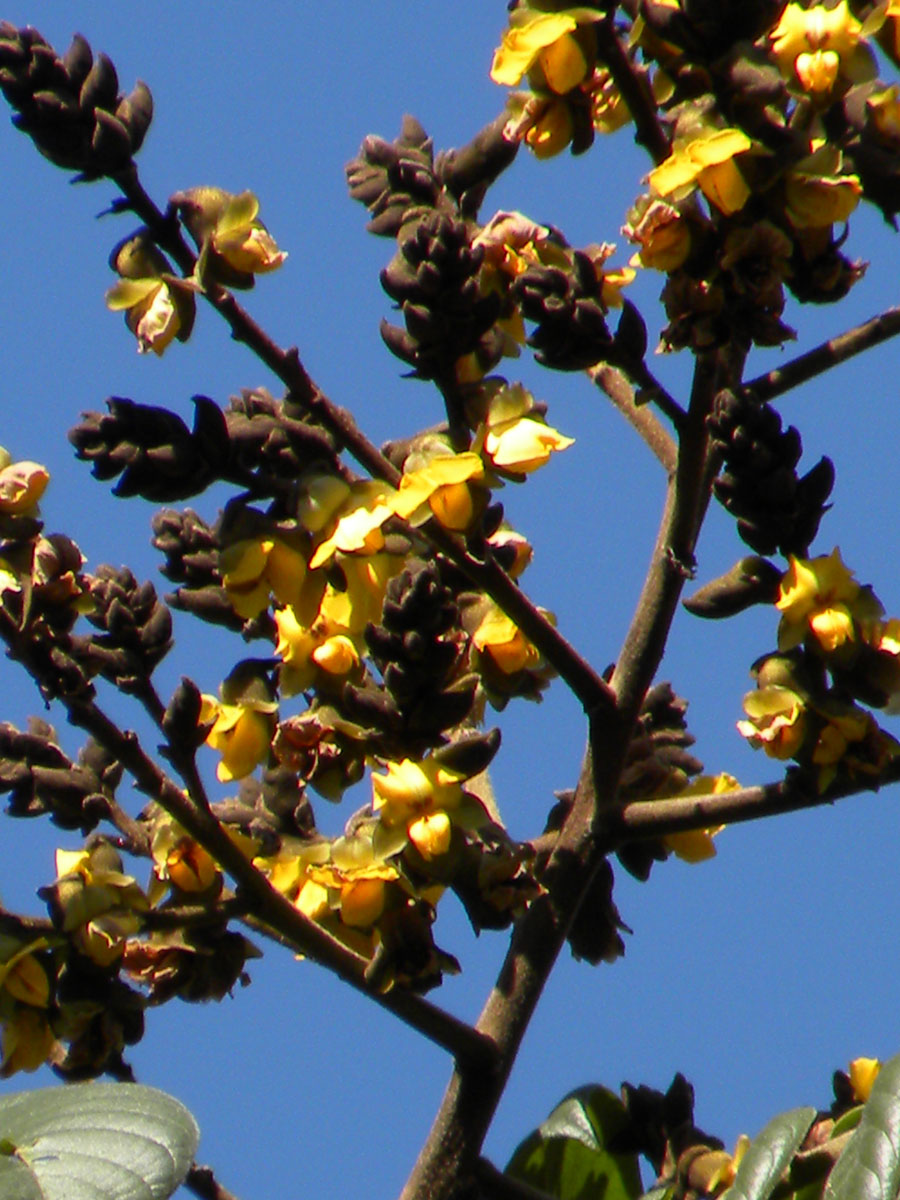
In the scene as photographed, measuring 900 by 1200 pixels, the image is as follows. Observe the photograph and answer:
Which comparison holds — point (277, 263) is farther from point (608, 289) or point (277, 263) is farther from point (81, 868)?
point (81, 868)

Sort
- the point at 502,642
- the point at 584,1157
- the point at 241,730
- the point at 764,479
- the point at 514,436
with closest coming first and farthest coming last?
the point at 764,479 → the point at 514,436 → the point at 502,642 → the point at 241,730 → the point at 584,1157

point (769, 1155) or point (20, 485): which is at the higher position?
point (20, 485)

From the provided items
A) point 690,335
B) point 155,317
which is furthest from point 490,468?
point 155,317

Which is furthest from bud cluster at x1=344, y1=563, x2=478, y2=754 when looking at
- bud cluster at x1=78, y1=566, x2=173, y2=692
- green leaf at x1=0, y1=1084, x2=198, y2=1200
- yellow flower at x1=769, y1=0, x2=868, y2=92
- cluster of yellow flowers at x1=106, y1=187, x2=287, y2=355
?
yellow flower at x1=769, y1=0, x2=868, y2=92

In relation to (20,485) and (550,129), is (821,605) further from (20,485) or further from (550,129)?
(20,485)

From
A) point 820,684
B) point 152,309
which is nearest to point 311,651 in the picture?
point 152,309

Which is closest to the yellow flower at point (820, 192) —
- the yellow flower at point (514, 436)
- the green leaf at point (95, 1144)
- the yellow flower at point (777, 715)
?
the yellow flower at point (514, 436)
